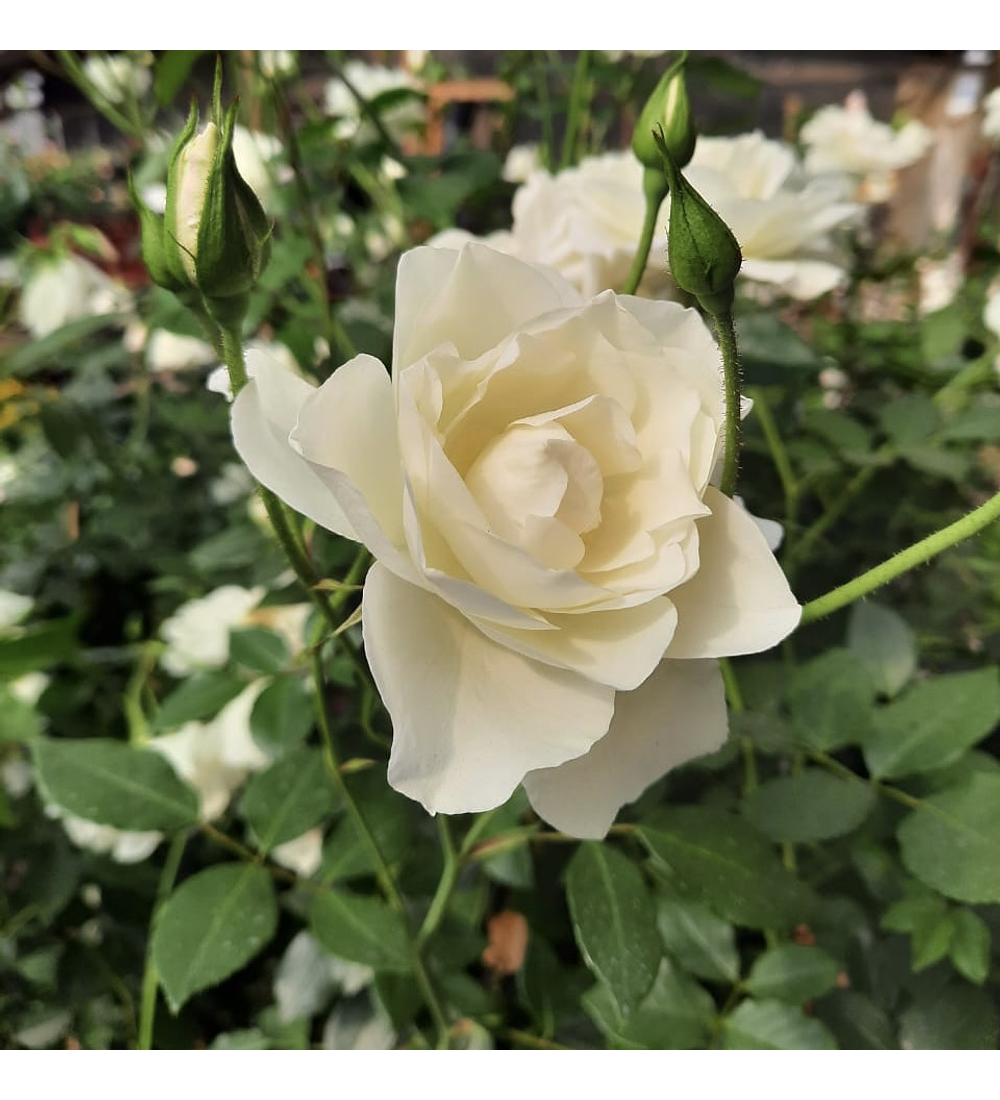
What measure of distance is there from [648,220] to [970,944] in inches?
13.8

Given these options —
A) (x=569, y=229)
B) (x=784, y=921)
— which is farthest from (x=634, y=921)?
(x=569, y=229)

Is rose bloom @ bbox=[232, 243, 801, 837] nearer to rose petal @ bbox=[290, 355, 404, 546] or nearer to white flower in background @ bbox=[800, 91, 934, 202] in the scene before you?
rose petal @ bbox=[290, 355, 404, 546]

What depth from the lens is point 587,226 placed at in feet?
1.21

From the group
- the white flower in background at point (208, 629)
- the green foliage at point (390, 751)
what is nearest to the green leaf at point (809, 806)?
the green foliage at point (390, 751)

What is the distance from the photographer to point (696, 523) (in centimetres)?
22

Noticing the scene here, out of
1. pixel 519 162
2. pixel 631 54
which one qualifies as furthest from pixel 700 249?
pixel 519 162

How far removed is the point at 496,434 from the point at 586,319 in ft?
0.15

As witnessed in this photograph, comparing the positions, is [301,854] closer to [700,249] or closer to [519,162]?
[700,249]

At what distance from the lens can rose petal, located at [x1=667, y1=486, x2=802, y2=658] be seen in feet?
0.68

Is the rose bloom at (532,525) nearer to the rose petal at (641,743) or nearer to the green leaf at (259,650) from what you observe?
the rose petal at (641,743)

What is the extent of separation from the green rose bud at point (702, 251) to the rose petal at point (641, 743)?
4.1 inches

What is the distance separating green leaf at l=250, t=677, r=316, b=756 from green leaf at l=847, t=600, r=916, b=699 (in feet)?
1.00

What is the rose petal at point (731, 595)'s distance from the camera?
0.21 meters
